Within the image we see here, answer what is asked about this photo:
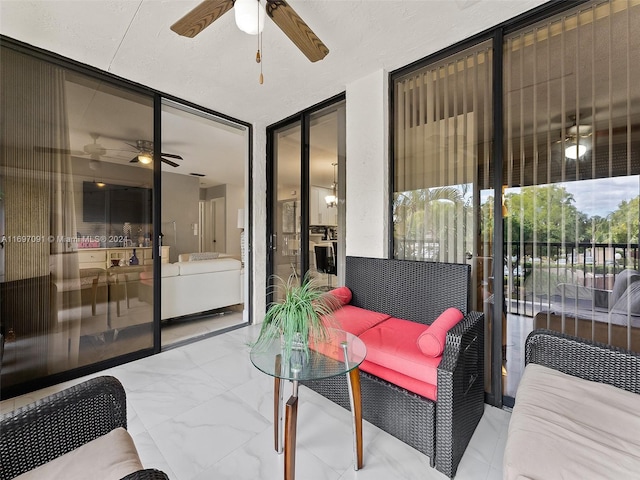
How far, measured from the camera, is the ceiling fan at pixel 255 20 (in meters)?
1.45

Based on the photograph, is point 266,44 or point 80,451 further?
point 266,44

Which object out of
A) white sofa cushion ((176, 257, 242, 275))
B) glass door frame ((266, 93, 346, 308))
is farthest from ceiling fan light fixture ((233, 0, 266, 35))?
white sofa cushion ((176, 257, 242, 275))

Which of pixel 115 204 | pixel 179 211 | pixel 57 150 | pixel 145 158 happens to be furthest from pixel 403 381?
pixel 179 211

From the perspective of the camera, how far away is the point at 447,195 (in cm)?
230

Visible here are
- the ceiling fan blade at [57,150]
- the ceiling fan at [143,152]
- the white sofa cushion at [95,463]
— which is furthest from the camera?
the ceiling fan at [143,152]

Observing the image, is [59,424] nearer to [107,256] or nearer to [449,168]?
[107,256]

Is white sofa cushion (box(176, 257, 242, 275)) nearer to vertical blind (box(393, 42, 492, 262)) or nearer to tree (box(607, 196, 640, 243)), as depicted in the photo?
vertical blind (box(393, 42, 492, 262))

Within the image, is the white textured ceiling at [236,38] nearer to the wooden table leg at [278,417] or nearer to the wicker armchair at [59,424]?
the wicker armchair at [59,424]

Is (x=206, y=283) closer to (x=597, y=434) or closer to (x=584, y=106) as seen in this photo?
(x=597, y=434)

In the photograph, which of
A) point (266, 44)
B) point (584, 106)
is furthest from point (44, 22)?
point (584, 106)

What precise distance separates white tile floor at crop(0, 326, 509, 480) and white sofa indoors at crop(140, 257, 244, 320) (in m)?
1.15

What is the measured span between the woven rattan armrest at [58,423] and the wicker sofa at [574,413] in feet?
→ 4.62

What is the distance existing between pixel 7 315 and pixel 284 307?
2353 millimetres

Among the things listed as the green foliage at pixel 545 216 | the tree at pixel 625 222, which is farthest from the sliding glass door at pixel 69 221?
the tree at pixel 625 222
